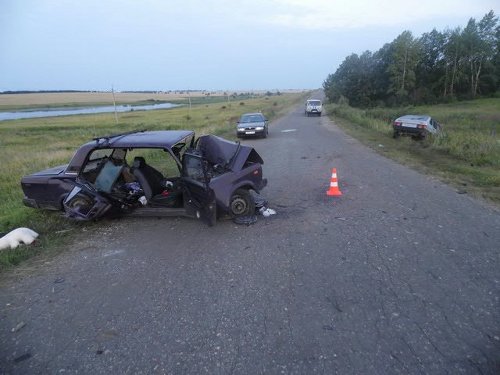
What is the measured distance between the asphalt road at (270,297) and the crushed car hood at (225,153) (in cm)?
106

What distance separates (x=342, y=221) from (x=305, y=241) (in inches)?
43.8

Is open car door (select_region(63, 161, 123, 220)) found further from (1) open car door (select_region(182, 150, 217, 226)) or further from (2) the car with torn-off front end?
(2) the car with torn-off front end

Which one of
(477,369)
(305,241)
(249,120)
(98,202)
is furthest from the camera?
(249,120)

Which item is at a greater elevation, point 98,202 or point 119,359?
point 98,202

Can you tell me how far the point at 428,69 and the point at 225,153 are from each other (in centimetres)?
7836

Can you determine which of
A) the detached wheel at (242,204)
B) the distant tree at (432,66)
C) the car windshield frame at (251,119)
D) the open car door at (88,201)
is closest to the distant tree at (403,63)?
the distant tree at (432,66)

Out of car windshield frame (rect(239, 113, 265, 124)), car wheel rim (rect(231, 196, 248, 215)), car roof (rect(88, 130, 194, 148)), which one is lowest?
car wheel rim (rect(231, 196, 248, 215))

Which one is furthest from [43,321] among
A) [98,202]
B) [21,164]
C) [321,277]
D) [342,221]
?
[21,164]

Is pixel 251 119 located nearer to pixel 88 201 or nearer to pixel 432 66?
pixel 88 201

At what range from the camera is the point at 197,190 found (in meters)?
5.54

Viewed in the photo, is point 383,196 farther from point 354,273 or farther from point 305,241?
point 354,273

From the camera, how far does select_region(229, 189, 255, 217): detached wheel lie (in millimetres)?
6043

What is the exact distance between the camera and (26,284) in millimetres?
4355

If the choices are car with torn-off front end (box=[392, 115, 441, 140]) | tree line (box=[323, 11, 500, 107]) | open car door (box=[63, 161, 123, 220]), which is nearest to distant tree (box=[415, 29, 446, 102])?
tree line (box=[323, 11, 500, 107])
